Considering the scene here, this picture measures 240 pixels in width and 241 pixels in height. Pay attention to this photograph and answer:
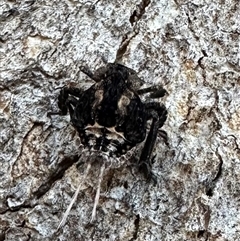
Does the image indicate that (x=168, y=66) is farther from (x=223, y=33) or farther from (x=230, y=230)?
(x=230, y=230)

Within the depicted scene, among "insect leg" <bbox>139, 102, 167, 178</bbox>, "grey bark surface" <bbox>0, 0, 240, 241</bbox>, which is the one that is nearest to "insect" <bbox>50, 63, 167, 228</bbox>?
"insect leg" <bbox>139, 102, 167, 178</bbox>

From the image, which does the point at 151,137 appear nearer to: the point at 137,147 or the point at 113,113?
the point at 137,147

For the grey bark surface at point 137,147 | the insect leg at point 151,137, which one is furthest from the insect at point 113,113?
the grey bark surface at point 137,147

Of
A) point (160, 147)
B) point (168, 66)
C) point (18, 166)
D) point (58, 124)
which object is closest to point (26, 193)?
point (18, 166)

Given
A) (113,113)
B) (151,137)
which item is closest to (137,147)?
(151,137)

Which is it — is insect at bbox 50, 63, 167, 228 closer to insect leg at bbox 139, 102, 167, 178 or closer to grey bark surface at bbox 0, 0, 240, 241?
insect leg at bbox 139, 102, 167, 178

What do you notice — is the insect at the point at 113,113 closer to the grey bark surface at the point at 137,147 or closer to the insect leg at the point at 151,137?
the insect leg at the point at 151,137
